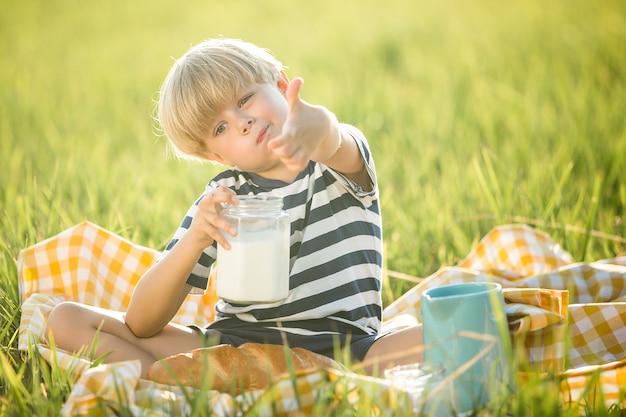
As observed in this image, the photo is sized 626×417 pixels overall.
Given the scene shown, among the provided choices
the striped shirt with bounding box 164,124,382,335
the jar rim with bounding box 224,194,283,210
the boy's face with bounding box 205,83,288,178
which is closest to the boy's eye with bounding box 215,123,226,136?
the boy's face with bounding box 205,83,288,178

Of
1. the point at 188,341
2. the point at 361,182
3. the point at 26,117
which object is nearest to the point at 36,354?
the point at 188,341

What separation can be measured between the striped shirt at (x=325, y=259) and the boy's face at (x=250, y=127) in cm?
11

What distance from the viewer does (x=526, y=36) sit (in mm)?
4801

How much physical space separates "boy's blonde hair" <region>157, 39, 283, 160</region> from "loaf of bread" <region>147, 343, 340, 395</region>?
0.43 m

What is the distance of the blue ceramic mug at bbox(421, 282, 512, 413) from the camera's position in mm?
1347

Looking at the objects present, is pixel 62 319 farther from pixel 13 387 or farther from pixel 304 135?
pixel 304 135

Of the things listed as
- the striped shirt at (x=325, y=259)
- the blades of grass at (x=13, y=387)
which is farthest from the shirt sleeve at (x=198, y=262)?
the blades of grass at (x=13, y=387)

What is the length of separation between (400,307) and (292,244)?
426 mm

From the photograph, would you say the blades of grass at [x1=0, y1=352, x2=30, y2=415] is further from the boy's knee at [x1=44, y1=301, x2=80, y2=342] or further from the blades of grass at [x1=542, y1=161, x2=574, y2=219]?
the blades of grass at [x1=542, y1=161, x2=574, y2=219]

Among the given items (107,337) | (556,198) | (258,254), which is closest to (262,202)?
(258,254)

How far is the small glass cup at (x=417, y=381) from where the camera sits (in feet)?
4.30

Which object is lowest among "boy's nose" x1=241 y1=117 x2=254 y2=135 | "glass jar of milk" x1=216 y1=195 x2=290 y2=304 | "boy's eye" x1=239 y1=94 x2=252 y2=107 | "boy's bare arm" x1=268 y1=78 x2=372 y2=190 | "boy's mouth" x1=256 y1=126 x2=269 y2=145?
"glass jar of milk" x1=216 y1=195 x2=290 y2=304

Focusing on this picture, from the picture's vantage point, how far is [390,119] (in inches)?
150

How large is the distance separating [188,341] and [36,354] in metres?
0.33
